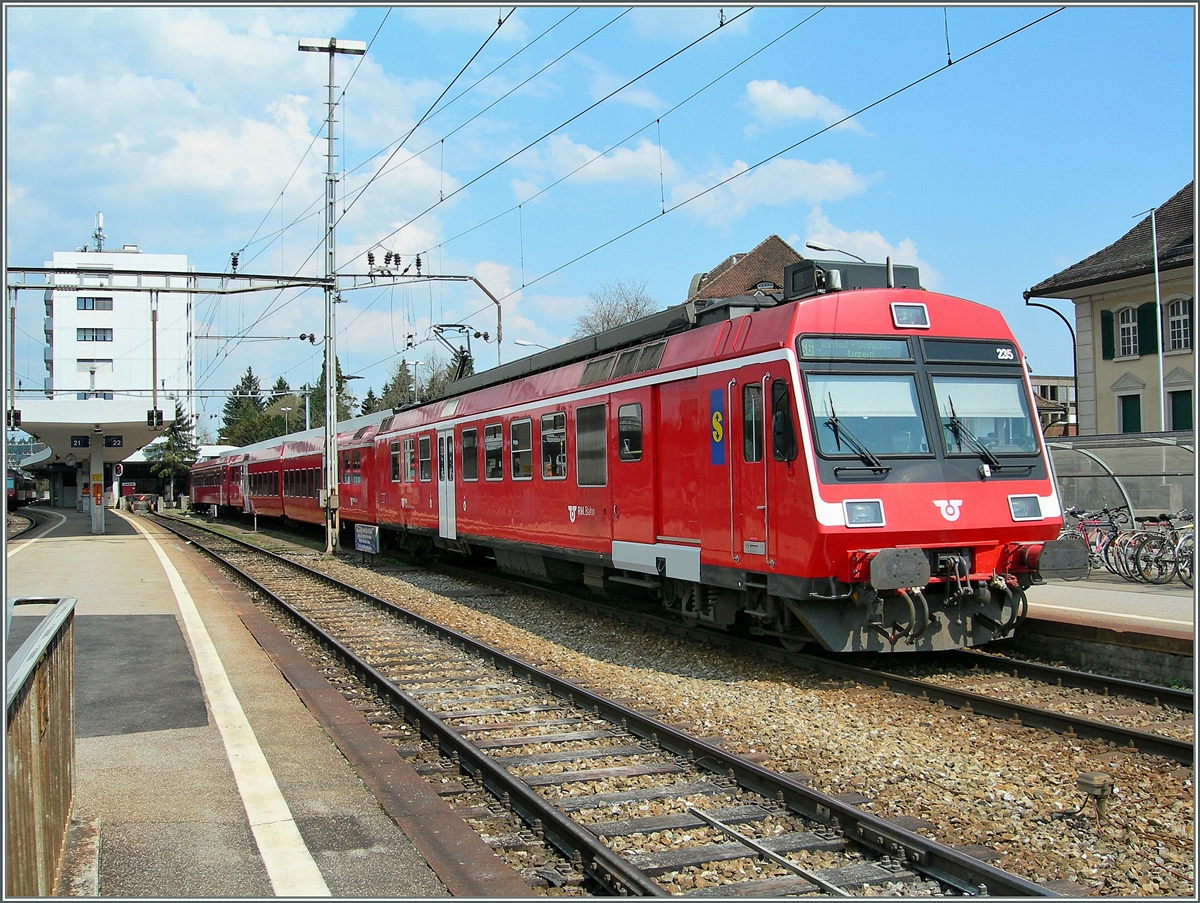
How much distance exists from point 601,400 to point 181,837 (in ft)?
25.0

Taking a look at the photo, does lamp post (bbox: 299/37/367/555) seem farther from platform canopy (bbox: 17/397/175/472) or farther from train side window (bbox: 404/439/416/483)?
platform canopy (bbox: 17/397/175/472)

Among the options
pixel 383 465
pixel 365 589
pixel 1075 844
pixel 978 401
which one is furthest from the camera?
pixel 383 465

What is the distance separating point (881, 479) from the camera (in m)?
8.23

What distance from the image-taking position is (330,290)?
80.7 feet

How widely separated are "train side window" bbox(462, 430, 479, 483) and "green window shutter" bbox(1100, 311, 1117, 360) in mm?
19881

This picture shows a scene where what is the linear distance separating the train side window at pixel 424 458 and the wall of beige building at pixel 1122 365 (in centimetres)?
1719

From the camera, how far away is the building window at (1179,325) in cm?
2584

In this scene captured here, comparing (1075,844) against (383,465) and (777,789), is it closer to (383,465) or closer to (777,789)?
(777,789)

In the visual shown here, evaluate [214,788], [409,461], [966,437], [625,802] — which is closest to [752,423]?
[966,437]

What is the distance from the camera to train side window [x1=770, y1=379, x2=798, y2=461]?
823 centimetres

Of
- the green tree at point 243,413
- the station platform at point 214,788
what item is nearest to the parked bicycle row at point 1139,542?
the station platform at point 214,788

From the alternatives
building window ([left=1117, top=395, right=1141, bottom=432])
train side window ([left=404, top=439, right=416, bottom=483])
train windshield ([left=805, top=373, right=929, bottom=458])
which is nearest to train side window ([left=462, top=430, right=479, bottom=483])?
train side window ([left=404, top=439, right=416, bottom=483])

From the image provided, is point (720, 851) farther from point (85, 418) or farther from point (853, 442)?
point (85, 418)

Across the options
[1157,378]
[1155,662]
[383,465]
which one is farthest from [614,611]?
[1157,378]
